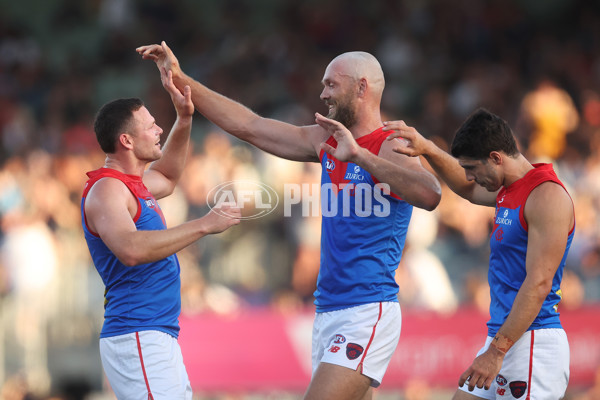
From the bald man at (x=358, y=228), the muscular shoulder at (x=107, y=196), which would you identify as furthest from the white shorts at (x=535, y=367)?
the muscular shoulder at (x=107, y=196)

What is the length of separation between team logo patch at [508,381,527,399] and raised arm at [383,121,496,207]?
4.47 ft

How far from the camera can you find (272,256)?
1124 centimetres

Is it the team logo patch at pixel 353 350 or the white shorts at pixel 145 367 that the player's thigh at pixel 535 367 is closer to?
the team logo patch at pixel 353 350

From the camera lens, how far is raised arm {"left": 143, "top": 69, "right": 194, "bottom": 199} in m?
6.47

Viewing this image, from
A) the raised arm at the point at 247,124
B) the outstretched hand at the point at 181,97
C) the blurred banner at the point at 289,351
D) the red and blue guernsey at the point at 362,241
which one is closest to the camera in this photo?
the red and blue guernsey at the point at 362,241

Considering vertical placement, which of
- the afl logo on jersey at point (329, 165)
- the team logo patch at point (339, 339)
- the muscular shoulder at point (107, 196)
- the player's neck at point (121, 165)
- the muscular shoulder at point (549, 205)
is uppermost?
the afl logo on jersey at point (329, 165)

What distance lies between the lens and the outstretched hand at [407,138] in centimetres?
572

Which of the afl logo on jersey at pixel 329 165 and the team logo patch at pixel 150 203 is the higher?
the afl logo on jersey at pixel 329 165

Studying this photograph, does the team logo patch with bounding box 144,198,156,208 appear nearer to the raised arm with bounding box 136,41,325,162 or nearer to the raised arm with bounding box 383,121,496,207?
the raised arm with bounding box 136,41,325,162

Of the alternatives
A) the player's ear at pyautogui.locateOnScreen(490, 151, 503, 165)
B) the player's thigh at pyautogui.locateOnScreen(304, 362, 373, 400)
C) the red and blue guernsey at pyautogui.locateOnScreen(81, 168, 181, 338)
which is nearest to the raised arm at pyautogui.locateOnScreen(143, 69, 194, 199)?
the red and blue guernsey at pyautogui.locateOnScreen(81, 168, 181, 338)

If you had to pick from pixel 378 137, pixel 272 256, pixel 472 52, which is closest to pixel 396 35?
pixel 472 52

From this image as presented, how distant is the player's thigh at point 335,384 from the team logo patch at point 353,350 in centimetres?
9

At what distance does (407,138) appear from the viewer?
5770mm

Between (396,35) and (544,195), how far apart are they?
11.6 metres
